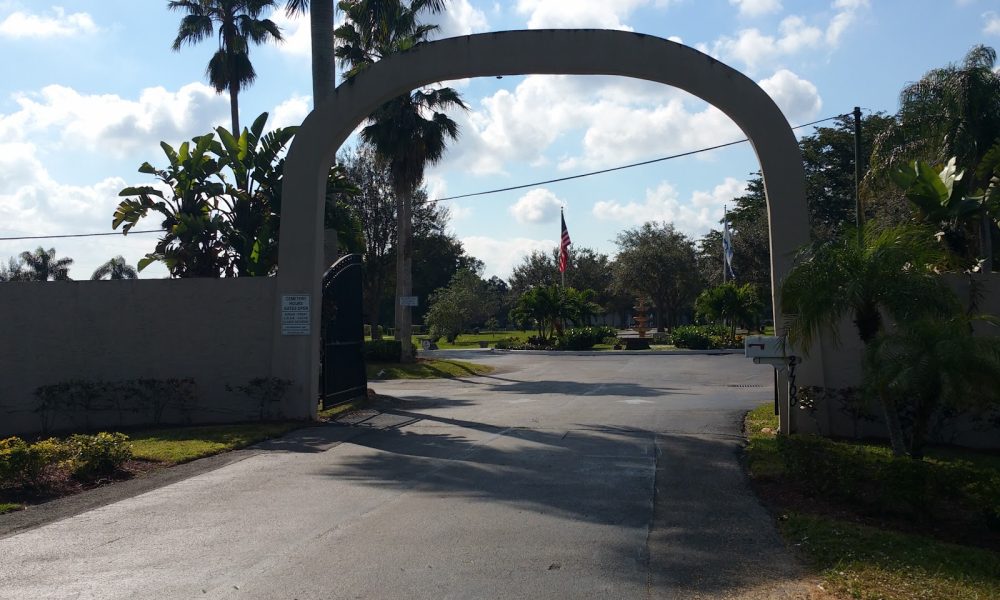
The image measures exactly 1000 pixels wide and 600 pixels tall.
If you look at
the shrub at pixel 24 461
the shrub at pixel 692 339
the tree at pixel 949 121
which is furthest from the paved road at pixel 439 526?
the shrub at pixel 692 339

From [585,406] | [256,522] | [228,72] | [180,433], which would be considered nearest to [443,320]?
[228,72]

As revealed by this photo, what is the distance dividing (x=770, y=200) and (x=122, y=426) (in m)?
11.3

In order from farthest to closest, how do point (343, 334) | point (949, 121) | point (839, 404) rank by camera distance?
1. point (949, 121)
2. point (343, 334)
3. point (839, 404)

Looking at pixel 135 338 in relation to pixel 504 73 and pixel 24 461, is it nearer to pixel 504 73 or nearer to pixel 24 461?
pixel 24 461

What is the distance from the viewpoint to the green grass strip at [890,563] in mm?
5375

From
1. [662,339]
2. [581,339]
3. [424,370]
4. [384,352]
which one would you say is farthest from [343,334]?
[662,339]

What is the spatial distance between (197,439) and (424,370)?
16.5 m

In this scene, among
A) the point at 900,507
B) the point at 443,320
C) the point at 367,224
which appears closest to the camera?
the point at 900,507

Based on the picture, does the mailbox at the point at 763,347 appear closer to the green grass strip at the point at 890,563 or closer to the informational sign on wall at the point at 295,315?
the green grass strip at the point at 890,563

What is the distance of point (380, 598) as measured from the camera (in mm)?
5422

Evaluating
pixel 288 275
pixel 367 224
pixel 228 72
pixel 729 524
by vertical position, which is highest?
pixel 228 72

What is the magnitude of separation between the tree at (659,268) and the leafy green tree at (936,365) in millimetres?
53301

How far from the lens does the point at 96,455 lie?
9.79 meters

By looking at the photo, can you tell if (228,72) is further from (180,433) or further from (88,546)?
(88,546)
